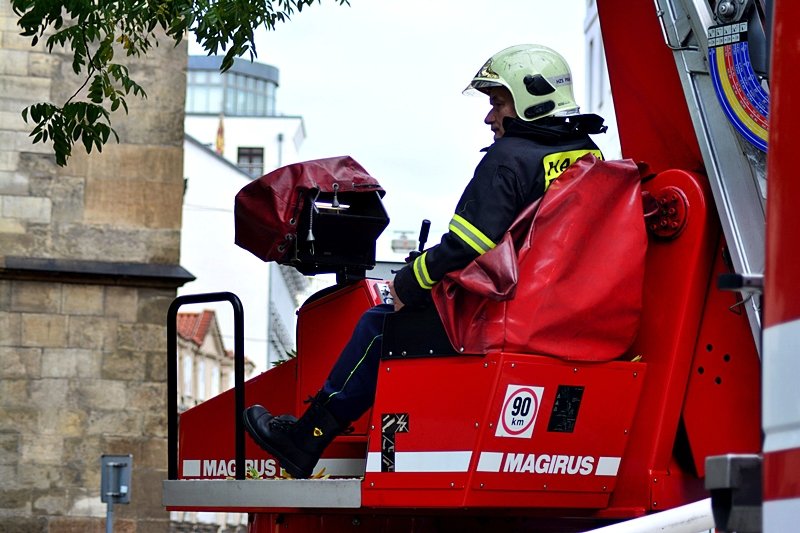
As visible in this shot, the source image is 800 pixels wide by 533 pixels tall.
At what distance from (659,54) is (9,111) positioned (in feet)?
43.9

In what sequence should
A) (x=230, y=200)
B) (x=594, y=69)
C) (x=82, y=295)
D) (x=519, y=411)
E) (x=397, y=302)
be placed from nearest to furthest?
(x=519, y=411)
(x=397, y=302)
(x=82, y=295)
(x=594, y=69)
(x=230, y=200)

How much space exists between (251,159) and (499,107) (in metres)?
65.9

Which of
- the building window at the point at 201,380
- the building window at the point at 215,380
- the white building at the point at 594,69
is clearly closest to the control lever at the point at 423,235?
the white building at the point at 594,69

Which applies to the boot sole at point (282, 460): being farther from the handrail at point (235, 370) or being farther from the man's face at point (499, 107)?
the man's face at point (499, 107)

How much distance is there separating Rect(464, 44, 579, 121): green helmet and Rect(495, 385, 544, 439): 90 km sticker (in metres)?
1.02

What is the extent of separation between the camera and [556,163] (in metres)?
5.02

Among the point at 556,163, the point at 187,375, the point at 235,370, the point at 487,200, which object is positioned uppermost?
the point at 556,163

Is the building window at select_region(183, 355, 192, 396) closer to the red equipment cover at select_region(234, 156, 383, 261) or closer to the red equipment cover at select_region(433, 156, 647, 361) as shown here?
the red equipment cover at select_region(234, 156, 383, 261)

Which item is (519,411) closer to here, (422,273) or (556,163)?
(422,273)

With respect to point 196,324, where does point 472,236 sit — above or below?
above

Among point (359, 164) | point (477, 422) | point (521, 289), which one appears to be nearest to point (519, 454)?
point (477, 422)

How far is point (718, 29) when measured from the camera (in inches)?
195

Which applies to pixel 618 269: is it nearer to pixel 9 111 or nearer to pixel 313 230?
pixel 313 230

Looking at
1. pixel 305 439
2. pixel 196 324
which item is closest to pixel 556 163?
pixel 305 439
